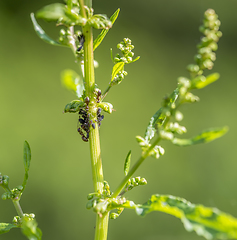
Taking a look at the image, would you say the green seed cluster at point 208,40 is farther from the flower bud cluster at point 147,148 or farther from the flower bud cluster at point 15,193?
the flower bud cluster at point 15,193

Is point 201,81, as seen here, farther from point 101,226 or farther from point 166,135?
point 101,226

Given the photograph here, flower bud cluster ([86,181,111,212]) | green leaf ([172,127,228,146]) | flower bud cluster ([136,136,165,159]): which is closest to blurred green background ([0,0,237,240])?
flower bud cluster ([86,181,111,212])

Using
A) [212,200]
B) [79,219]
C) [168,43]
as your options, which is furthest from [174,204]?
[168,43]

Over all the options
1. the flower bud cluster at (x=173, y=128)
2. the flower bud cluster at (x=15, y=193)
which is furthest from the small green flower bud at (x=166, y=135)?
the flower bud cluster at (x=15, y=193)

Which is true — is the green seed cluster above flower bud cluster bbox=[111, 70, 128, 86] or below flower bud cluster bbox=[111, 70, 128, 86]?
above

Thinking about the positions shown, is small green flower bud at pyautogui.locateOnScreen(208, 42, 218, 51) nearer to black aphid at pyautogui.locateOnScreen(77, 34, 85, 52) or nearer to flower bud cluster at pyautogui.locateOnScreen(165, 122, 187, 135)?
flower bud cluster at pyautogui.locateOnScreen(165, 122, 187, 135)

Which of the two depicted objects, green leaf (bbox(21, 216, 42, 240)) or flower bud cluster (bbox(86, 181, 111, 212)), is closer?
green leaf (bbox(21, 216, 42, 240))

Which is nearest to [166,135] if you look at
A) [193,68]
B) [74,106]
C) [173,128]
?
[173,128]
